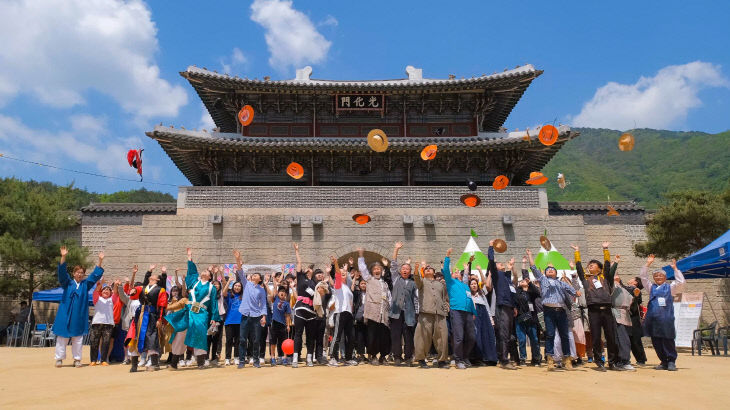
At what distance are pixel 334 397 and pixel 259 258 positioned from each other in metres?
11.0

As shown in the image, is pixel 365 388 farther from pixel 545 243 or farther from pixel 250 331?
pixel 545 243

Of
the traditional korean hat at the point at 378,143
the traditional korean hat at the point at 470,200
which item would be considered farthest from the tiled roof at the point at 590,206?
the traditional korean hat at the point at 378,143

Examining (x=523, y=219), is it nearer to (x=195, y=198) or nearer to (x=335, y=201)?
(x=335, y=201)

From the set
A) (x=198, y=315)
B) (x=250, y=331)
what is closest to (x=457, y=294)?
(x=250, y=331)

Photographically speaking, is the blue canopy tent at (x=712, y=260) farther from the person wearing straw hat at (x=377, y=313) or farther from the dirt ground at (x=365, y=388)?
the person wearing straw hat at (x=377, y=313)

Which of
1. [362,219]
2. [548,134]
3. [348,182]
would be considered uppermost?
[548,134]

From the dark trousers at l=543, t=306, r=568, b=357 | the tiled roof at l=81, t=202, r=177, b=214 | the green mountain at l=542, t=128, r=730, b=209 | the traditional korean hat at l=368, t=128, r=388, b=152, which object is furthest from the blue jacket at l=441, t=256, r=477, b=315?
the green mountain at l=542, t=128, r=730, b=209

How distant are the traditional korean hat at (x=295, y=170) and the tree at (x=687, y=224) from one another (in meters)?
12.2

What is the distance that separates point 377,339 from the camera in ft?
26.5

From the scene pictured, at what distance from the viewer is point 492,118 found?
20.1m

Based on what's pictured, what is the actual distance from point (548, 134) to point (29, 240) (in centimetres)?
1769

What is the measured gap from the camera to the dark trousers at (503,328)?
7.54 m

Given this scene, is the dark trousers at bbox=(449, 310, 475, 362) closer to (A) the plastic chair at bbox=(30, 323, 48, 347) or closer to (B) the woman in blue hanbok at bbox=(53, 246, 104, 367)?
(B) the woman in blue hanbok at bbox=(53, 246, 104, 367)

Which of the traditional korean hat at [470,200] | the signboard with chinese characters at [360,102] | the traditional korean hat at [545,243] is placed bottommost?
the traditional korean hat at [545,243]
